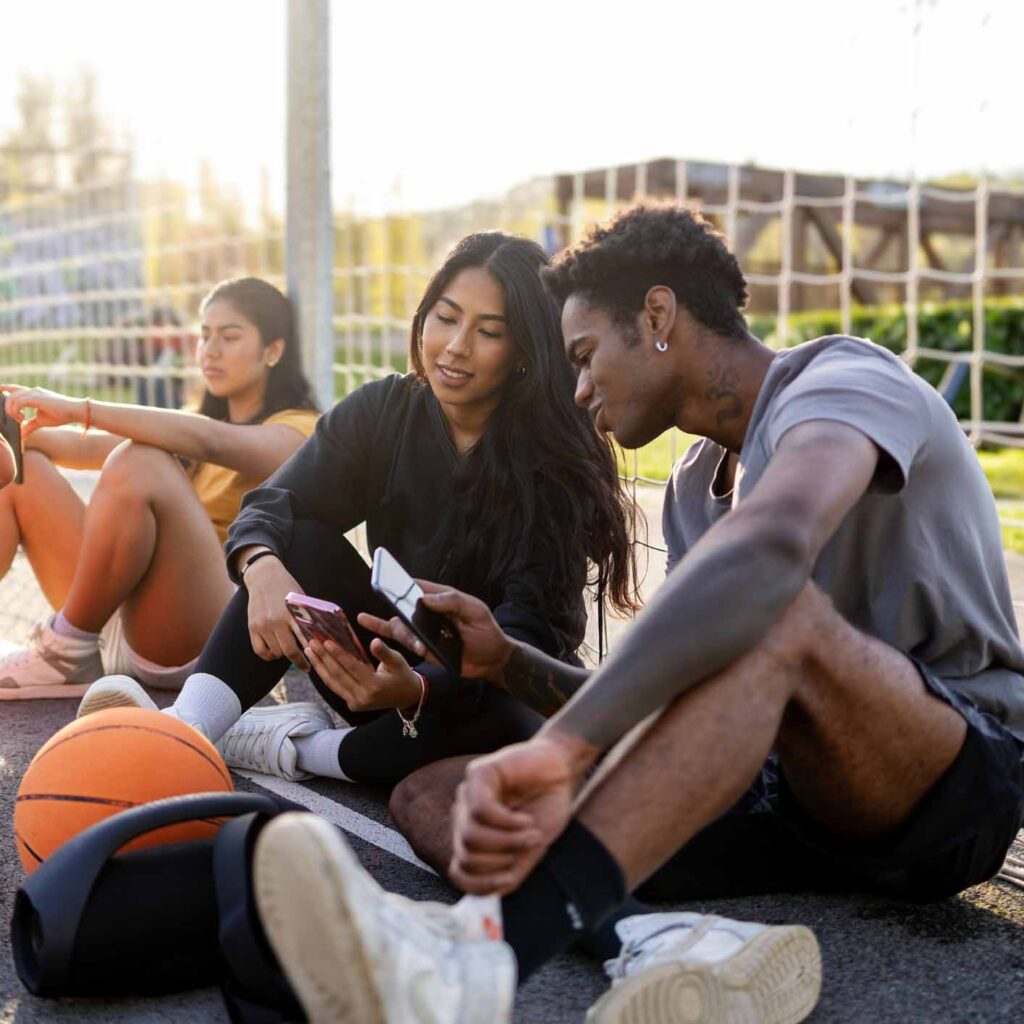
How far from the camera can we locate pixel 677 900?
2654mm

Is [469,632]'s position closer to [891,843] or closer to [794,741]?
[794,741]

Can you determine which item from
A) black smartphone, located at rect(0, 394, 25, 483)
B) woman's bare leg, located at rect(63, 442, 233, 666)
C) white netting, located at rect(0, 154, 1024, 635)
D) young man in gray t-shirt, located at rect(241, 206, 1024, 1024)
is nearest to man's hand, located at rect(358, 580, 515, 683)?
young man in gray t-shirt, located at rect(241, 206, 1024, 1024)

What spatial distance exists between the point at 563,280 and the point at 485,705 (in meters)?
1.00

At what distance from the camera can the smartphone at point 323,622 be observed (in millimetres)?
2791

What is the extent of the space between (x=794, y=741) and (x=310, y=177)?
429 cm

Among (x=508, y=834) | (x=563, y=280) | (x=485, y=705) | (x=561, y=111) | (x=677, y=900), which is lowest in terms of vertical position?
(x=677, y=900)

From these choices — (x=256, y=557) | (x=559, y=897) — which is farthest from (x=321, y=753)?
(x=559, y=897)

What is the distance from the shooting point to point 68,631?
4172 mm

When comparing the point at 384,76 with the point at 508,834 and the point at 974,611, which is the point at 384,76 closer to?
the point at 974,611

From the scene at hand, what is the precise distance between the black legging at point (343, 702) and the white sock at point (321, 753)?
3 centimetres

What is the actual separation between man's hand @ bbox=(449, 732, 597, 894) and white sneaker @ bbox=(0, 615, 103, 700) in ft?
8.99

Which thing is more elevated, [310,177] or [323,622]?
[310,177]

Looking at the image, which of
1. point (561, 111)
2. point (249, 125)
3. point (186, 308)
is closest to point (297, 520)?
point (561, 111)

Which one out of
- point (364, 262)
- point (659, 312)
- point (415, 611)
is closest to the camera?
point (415, 611)
